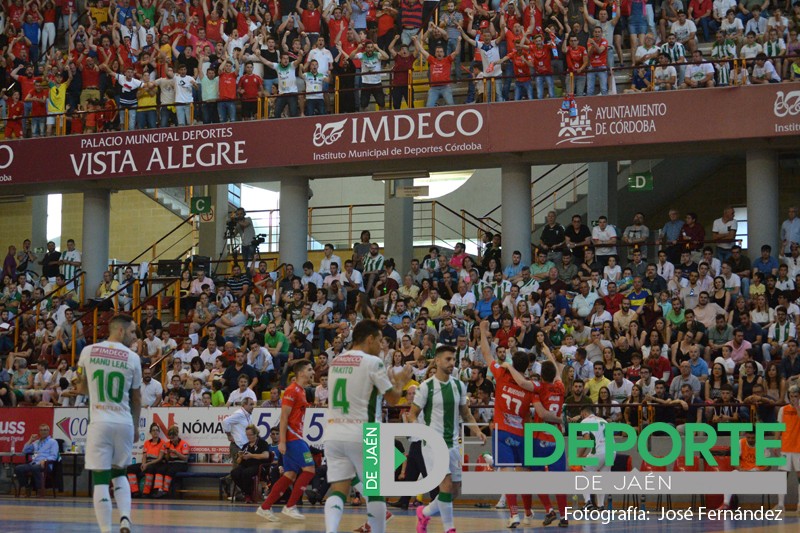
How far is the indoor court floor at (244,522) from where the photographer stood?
14070 mm

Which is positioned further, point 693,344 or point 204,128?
point 204,128

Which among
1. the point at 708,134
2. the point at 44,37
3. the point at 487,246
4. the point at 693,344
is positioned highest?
the point at 44,37

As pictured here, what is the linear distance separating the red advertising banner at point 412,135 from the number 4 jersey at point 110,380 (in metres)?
16.6

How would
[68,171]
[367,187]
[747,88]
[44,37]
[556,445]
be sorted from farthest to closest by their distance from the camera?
1. [367,187]
2. [44,37]
3. [68,171]
4. [747,88]
5. [556,445]

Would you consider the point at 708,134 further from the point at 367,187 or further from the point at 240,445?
the point at 367,187

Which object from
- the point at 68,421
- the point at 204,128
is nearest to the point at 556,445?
the point at 68,421

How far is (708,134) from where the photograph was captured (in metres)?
25.8

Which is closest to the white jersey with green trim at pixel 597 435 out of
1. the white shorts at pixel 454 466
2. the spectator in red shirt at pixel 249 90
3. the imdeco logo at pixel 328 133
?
the white shorts at pixel 454 466

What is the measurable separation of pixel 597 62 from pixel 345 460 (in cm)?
1799

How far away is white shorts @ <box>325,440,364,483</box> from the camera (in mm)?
10555

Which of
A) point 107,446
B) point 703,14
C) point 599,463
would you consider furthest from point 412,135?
point 107,446

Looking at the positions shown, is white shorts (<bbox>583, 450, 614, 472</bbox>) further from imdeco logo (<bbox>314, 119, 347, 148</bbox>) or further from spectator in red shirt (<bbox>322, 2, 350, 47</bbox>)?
spectator in red shirt (<bbox>322, 2, 350, 47</bbox>)

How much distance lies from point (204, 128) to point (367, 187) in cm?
1165

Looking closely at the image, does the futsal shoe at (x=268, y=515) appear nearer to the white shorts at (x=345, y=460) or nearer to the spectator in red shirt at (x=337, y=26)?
the white shorts at (x=345, y=460)
